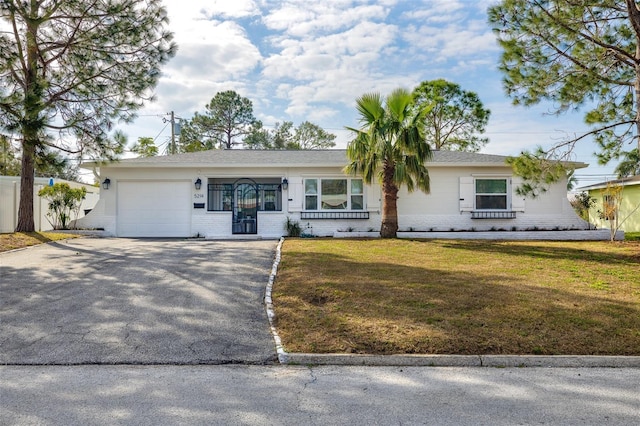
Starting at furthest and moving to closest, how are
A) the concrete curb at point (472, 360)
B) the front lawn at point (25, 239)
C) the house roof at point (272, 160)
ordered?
the house roof at point (272, 160), the front lawn at point (25, 239), the concrete curb at point (472, 360)

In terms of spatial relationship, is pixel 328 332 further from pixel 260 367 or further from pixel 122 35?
pixel 122 35

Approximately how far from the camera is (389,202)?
13.4 meters

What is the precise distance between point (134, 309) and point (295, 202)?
9.86 meters

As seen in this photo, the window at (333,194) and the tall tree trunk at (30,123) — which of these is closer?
the tall tree trunk at (30,123)

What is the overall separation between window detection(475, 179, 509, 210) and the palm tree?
343cm

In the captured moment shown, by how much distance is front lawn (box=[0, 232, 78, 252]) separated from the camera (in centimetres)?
1123

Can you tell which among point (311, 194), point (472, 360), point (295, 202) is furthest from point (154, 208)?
point (472, 360)

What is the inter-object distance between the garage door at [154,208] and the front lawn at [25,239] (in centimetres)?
200

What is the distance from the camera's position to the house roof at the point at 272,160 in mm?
15148

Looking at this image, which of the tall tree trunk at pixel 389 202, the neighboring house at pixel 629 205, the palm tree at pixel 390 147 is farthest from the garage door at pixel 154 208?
the neighboring house at pixel 629 205

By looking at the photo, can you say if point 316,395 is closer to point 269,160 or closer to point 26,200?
point 269,160

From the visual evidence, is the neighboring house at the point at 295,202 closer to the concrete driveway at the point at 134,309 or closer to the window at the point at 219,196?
the window at the point at 219,196

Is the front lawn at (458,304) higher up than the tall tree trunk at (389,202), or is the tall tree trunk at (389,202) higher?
the tall tree trunk at (389,202)

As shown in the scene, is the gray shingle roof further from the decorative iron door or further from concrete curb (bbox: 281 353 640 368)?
concrete curb (bbox: 281 353 640 368)
